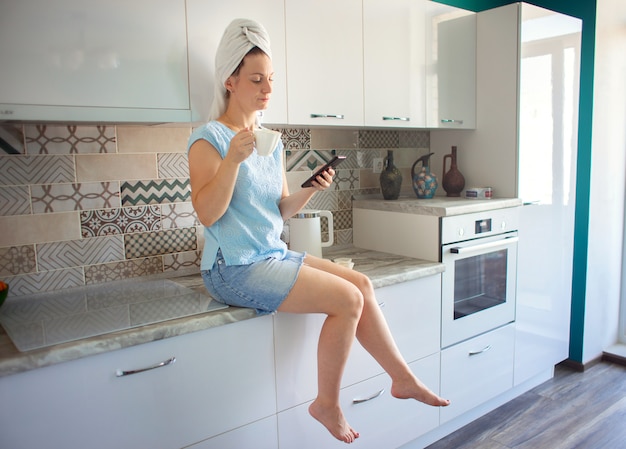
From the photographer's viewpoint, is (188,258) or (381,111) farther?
(381,111)

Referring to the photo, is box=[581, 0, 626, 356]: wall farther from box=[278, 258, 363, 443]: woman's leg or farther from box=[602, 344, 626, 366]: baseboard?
box=[278, 258, 363, 443]: woman's leg

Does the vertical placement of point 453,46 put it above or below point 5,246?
above

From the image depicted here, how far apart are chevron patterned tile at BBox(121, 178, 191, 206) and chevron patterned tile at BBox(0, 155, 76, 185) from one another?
0.21 m

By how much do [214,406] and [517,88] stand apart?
211 centimetres

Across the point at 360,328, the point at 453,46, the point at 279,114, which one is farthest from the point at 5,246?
the point at 453,46

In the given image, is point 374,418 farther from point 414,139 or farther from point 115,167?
point 414,139

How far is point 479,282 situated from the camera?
8.67 feet

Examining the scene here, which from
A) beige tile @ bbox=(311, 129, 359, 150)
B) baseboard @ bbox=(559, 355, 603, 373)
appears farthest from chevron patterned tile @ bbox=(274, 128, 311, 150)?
baseboard @ bbox=(559, 355, 603, 373)

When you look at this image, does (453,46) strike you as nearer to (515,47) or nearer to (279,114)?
(515,47)

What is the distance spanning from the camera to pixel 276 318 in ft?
6.04

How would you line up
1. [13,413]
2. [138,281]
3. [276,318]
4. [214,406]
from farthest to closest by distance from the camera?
[138,281]
[276,318]
[214,406]
[13,413]

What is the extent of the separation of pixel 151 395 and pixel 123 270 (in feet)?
2.24

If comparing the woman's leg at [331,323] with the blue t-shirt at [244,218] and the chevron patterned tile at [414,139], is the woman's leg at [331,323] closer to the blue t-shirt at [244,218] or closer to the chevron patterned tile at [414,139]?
the blue t-shirt at [244,218]

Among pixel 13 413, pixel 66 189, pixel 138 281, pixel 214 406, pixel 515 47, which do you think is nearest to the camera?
pixel 13 413
